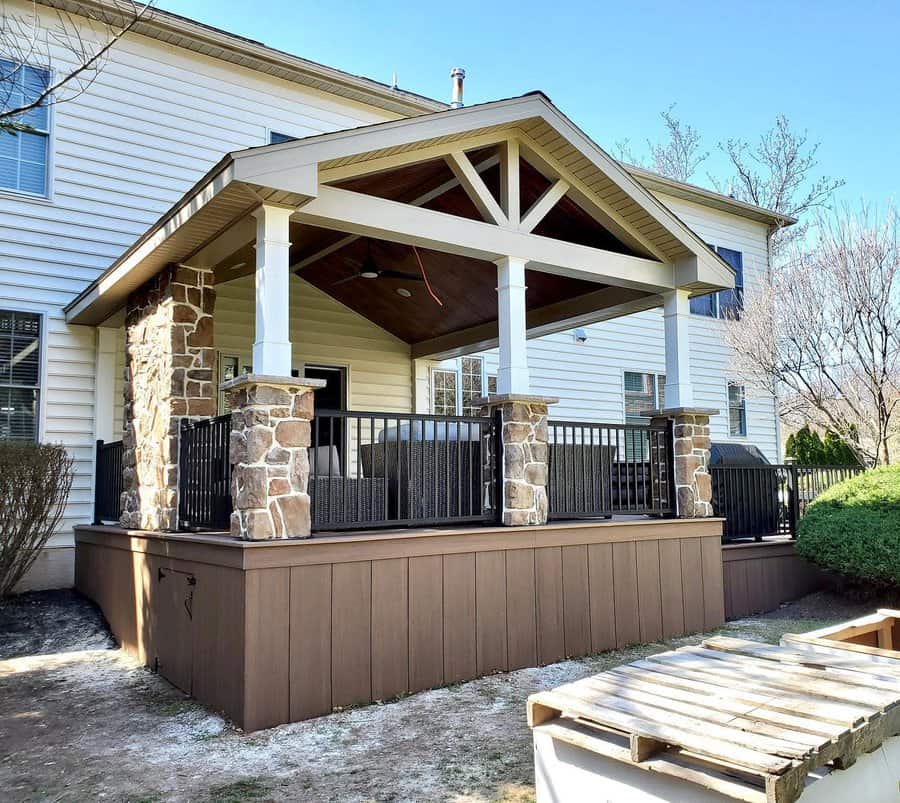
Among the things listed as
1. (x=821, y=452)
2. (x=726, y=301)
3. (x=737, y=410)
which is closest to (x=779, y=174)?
(x=726, y=301)

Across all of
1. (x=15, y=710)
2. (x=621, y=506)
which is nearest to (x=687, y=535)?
(x=621, y=506)

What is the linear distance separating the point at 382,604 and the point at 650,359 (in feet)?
30.2

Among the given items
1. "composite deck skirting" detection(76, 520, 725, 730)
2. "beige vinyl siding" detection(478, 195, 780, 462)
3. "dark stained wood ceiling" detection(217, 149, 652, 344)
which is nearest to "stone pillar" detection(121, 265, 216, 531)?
"composite deck skirting" detection(76, 520, 725, 730)

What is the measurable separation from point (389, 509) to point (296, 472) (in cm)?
116

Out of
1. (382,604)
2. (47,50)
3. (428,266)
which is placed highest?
(47,50)

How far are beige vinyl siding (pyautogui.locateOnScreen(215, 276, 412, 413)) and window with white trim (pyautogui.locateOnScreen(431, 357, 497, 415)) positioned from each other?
3.04 feet

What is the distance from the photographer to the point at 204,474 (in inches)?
226

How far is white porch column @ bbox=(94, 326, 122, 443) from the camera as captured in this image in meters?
8.16

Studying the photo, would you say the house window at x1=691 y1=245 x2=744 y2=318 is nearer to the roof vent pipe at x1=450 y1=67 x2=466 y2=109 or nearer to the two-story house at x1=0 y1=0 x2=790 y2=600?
the two-story house at x1=0 y1=0 x2=790 y2=600

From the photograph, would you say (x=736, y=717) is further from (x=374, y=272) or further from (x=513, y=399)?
(x=374, y=272)

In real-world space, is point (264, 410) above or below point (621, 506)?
above

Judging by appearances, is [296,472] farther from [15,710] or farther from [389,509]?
[15,710]

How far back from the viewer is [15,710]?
16.6ft

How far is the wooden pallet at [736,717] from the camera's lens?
2.39m
